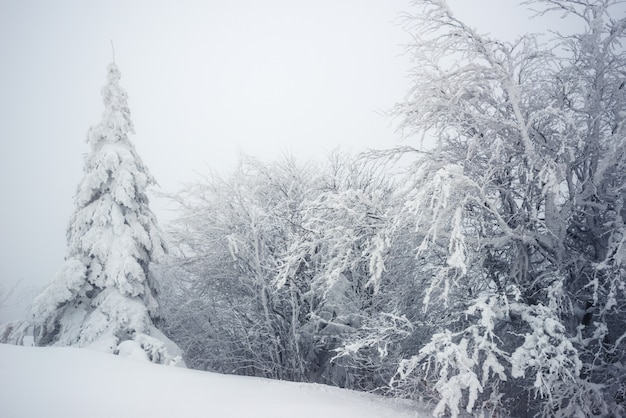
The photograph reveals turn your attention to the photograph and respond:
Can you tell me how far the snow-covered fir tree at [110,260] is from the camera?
9.63m

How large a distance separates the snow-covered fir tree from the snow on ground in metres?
3.45

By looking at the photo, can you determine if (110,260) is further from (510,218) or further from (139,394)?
(510,218)

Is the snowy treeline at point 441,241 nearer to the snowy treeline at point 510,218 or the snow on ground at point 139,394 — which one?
the snowy treeline at point 510,218

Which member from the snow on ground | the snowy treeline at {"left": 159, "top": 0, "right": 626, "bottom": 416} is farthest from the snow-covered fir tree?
the snowy treeline at {"left": 159, "top": 0, "right": 626, "bottom": 416}

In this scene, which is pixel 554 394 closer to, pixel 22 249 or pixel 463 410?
pixel 463 410

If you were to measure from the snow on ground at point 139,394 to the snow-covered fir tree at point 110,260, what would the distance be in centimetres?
345

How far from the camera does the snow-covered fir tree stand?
9633mm

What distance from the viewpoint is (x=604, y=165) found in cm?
A: 563

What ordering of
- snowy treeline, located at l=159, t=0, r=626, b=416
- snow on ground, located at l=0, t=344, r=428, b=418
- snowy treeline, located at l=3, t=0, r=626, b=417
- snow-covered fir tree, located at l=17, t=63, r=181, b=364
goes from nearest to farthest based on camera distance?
snow on ground, located at l=0, t=344, r=428, b=418, snowy treeline, located at l=159, t=0, r=626, b=416, snowy treeline, located at l=3, t=0, r=626, b=417, snow-covered fir tree, located at l=17, t=63, r=181, b=364

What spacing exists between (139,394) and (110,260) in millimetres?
6468

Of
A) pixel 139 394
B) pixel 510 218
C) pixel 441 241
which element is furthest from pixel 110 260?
pixel 510 218

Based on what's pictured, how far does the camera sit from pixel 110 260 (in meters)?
10.1

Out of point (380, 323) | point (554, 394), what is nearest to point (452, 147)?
point (380, 323)

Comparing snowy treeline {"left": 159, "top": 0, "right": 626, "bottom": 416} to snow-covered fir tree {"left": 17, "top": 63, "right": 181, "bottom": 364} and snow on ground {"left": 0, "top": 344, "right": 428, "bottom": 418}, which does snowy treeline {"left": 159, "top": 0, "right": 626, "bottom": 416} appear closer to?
snow on ground {"left": 0, "top": 344, "right": 428, "bottom": 418}
